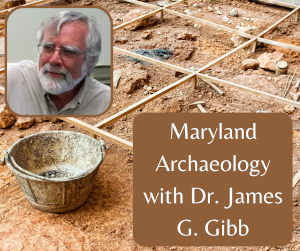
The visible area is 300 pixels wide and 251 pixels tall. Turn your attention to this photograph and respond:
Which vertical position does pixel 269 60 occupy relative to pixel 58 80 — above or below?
below

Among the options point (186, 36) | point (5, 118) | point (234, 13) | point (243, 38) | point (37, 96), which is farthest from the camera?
point (234, 13)

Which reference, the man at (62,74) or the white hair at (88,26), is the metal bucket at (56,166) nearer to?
the man at (62,74)

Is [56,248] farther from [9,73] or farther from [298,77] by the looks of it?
[298,77]

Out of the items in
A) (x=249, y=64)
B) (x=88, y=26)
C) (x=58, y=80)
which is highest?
(x=88, y=26)

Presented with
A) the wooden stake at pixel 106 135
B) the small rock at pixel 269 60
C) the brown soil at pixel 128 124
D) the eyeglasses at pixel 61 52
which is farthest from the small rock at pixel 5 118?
the small rock at pixel 269 60

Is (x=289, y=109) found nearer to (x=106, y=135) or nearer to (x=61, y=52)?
(x=106, y=135)

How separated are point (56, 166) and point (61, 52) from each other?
5.24 ft

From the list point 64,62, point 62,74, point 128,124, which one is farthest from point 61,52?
point 128,124

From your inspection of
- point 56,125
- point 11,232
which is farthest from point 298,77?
point 11,232

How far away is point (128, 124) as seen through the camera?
549 cm

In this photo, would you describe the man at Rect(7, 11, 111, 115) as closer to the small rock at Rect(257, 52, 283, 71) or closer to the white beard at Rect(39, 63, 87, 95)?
the white beard at Rect(39, 63, 87, 95)

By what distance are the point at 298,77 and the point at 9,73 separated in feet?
15.6

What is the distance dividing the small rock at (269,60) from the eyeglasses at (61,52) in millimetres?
4264

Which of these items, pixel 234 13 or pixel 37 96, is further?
pixel 234 13
